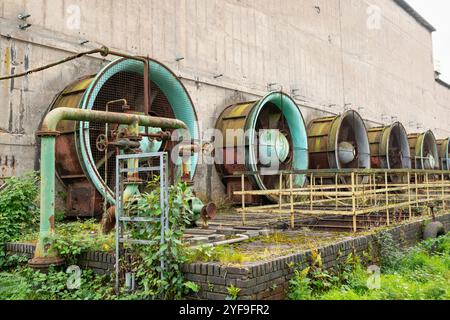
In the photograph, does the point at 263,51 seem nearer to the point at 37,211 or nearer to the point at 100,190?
the point at 100,190

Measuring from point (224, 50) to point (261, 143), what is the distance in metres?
2.61

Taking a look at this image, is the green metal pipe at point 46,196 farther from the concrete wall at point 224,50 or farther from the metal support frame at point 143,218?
the concrete wall at point 224,50

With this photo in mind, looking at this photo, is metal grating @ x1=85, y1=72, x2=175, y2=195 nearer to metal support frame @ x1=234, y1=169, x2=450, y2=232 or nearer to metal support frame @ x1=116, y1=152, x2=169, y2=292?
metal support frame @ x1=234, y1=169, x2=450, y2=232

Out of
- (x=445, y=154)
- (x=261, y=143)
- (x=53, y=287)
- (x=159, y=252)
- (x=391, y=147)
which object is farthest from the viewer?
(x=445, y=154)

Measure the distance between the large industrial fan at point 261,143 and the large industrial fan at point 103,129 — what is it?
1491 mm

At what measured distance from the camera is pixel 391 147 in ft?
59.0

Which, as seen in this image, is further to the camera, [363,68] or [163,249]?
[363,68]

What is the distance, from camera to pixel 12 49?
7094 millimetres

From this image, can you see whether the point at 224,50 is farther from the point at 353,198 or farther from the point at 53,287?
the point at 53,287

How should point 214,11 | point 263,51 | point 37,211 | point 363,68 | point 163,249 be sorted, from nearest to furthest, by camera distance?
point 163,249, point 37,211, point 214,11, point 263,51, point 363,68

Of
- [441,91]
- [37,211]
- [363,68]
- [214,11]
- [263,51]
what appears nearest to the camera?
[37,211]

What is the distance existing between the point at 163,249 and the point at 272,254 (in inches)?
44.8

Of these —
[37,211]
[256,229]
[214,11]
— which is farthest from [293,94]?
[37,211]

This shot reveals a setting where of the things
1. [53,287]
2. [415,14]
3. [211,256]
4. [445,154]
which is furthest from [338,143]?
[415,14]
